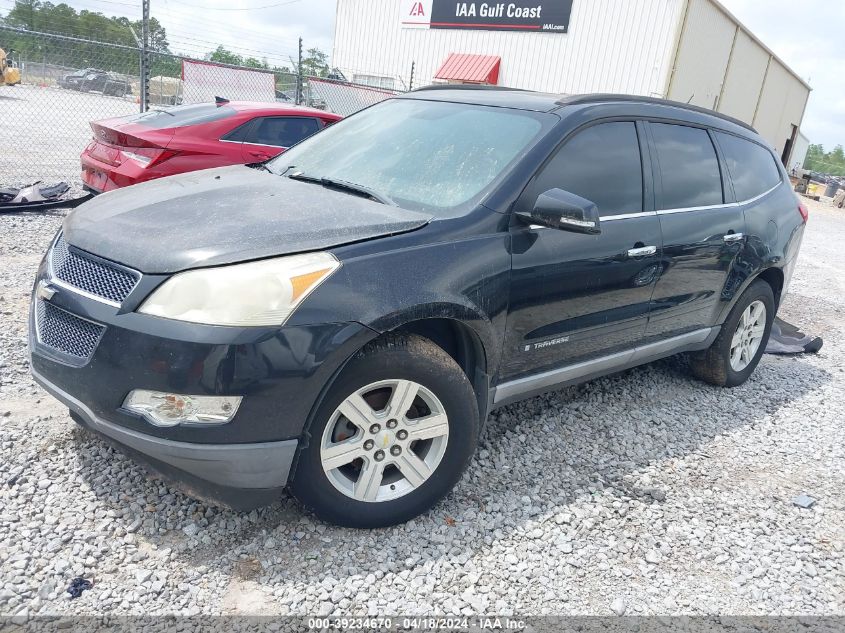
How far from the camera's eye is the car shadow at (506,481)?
2.68 meters

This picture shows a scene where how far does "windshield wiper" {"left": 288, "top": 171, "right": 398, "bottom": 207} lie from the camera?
122 inches

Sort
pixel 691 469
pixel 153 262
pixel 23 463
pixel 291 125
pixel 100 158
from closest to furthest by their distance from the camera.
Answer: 1. pixel 153 262
2. pixel 23 463
3. pixel 691 469
4. pixel 100 158
5. pixel 291 125

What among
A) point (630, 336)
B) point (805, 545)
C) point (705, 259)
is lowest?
point (805, 545)

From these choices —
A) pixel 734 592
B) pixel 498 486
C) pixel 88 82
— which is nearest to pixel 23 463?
pixel 498 486

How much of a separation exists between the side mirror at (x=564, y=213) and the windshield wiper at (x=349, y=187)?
0.64 metres

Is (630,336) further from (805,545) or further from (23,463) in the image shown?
(23,463)

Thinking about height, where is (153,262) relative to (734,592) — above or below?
above

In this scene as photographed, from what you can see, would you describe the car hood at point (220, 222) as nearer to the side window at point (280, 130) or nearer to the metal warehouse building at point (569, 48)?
the side window at point (280, 130)

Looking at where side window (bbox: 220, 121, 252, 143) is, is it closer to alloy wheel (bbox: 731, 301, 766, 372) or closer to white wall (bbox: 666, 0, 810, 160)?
alloy wheel (bbox: 731, 301, 766, 372)

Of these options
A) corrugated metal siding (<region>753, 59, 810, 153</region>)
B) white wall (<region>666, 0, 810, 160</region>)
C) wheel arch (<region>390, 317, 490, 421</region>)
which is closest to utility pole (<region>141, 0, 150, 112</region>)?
wheel arch (<region>390, 317, 490, 421</region>)

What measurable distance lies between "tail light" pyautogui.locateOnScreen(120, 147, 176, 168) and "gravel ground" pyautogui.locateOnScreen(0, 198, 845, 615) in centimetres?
288

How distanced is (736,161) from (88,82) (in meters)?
26.7

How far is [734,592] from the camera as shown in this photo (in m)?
2.80

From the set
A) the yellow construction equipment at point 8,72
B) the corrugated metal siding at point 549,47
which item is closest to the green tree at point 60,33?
the yellow construction equipment at point 8,72
